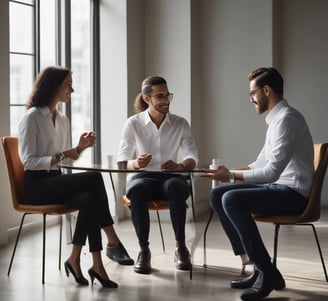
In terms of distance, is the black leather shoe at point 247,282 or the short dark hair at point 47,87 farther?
the short dark hair at point 47,87

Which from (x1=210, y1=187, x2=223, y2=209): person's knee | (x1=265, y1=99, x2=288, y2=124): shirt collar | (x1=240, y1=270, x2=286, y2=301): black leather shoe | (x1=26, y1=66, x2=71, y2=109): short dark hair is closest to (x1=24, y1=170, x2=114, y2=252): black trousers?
(x1=26, y1=66, x2=71, y2=109): short dark hair

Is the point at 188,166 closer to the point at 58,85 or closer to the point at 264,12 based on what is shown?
the point at 58,85

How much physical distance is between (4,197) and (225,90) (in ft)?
9.33

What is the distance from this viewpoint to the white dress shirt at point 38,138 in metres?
4.24

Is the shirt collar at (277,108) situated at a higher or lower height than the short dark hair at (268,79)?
lower

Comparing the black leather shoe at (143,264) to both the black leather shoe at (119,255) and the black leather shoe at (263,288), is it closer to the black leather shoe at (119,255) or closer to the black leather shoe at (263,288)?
the black leather shoe at (119,255)

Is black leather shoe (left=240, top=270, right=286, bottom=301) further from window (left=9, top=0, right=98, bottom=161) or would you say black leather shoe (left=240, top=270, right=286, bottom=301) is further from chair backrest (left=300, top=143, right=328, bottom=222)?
window (left=9, top=0, right=98, bottom=161)

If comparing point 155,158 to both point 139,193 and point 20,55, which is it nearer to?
point 139,193

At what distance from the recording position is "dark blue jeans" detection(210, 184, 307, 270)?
12.4ft

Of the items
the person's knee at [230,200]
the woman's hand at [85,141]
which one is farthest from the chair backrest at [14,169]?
the person's knee at [230,200]

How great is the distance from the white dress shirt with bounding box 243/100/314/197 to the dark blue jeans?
0.19ft

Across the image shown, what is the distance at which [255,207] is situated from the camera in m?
3.91

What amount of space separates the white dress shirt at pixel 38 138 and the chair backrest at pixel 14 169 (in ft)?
0.33

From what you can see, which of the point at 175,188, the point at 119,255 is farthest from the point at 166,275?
the point at 175,188
